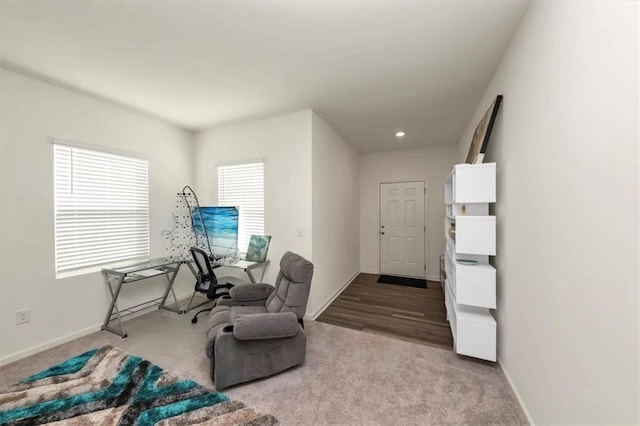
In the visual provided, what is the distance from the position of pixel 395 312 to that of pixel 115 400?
301cm

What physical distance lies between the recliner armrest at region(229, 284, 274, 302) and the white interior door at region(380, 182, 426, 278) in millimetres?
3321

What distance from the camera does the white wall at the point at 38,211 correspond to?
224 cm

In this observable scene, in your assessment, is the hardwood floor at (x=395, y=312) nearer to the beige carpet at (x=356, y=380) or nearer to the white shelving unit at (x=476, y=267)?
the beige carpet at (x=356, y=380)

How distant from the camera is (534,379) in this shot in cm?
153

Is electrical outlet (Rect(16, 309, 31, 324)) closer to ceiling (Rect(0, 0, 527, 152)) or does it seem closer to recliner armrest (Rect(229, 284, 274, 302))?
recliner armrest (Rect(229, 284, 274, 302))

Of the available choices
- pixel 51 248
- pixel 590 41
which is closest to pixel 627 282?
pixel 590 41

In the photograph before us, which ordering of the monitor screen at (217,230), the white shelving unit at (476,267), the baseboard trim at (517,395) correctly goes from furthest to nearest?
1. the monitor screen at (217,230)
2. the white shelving unit at (476,267)
3. the baseboard trim at (517,395)

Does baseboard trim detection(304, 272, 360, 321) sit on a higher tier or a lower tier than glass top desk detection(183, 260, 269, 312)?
lower

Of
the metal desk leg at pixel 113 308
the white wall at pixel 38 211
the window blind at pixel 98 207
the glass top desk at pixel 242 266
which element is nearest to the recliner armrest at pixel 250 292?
the glass top desk at pixel 242 266

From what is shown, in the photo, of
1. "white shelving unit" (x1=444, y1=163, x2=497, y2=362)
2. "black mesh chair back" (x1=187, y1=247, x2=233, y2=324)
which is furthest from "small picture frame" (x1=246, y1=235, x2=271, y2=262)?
"white shelving unit" (x1=444, y1=163, x2=497, y2=362)

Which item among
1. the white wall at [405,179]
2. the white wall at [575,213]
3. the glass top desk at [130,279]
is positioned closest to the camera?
the white wall at [575,213]

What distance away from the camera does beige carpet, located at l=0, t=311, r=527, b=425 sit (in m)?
1.65

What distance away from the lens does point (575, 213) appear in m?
1.15

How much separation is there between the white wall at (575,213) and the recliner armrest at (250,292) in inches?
89.6
